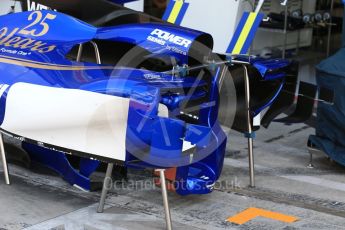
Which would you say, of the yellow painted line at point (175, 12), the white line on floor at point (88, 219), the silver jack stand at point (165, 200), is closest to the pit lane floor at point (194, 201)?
the white line on floor at point (88, 219)

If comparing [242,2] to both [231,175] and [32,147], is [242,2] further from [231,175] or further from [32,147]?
[32,147]

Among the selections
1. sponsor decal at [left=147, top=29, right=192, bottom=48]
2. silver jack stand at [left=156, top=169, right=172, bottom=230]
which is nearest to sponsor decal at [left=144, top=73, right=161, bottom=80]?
sponsor decal at [left=147, top=29, right=192, bottom=48]

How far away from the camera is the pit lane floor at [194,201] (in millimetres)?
4375

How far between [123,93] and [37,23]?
1348 millimetres

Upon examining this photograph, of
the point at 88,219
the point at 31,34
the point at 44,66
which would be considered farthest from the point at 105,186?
the point at 31,34

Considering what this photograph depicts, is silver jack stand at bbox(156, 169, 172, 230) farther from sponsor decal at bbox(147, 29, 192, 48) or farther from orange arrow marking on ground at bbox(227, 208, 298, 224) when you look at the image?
sponsor decal at bbox(147, 29, 192, 48)

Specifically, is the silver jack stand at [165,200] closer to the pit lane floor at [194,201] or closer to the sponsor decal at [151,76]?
the pit lane floor at [194,201]

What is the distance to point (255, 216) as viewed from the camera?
4.53m

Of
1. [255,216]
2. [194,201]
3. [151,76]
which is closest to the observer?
[151,76]

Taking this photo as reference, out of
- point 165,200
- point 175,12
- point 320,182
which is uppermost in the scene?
point 175,12

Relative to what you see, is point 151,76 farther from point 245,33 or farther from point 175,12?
point 175,12

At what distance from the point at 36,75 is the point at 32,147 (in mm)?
971

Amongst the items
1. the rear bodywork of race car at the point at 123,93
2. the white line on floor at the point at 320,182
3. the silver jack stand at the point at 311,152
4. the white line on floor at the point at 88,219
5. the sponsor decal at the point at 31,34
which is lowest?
the white line on floor at the point at 320,182

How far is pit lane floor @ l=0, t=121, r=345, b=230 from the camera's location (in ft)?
14.4
